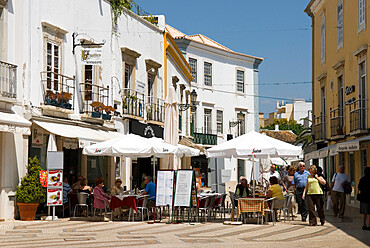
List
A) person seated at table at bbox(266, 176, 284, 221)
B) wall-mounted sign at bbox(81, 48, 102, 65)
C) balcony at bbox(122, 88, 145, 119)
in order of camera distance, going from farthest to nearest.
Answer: balcony at bbox(122, 88, 145, 119)
wall-mounted sign at bbox(81, 48, 102, 65)
person seated at table at bbox(266, 176, 284, 221)

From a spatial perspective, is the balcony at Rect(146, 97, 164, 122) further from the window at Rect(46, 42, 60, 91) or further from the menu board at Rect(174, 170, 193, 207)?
the menu board at Rect(174, 170, 193, 207)

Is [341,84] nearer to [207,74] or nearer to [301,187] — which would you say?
[301,187]

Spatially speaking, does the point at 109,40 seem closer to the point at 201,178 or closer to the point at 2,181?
the point at 2,181

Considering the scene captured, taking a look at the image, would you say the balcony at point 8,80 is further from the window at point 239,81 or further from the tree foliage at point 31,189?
the window at point 239,81

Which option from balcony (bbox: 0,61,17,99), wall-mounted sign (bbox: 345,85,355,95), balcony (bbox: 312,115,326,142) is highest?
wall-mounted sign (bbox: 345,85,355,95)

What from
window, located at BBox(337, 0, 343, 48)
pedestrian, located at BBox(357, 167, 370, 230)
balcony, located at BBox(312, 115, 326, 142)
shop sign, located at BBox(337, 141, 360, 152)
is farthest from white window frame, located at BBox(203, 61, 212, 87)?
pedestrian, located at BBox(357, 167, 370, 230)

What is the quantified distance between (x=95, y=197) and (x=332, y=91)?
15.8m

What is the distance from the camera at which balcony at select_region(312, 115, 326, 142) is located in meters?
31.2

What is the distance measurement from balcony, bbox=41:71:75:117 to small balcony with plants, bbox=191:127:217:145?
22.0 metres

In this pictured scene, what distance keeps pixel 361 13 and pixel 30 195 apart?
14.2m

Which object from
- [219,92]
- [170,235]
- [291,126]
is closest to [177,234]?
[170,235]

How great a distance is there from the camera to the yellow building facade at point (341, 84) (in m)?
23.5

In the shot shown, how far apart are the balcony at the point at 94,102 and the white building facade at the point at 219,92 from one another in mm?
18573

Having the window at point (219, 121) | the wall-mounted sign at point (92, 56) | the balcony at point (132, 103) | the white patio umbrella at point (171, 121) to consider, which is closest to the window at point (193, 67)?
the window at point (219, 121)
